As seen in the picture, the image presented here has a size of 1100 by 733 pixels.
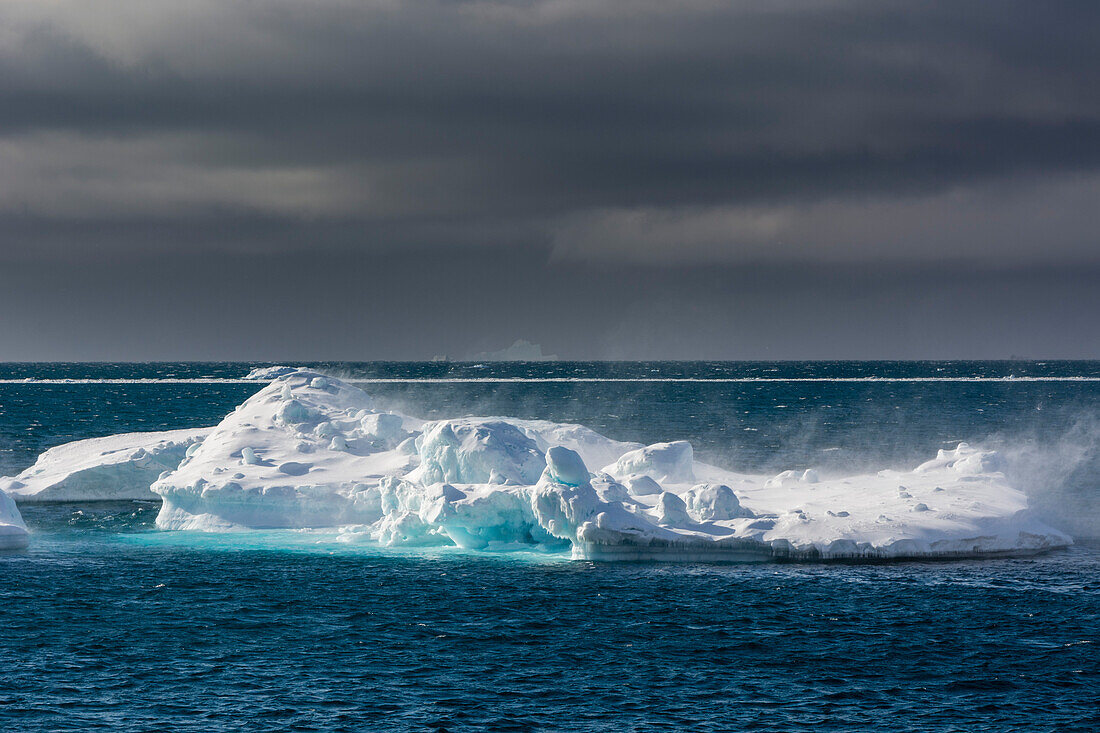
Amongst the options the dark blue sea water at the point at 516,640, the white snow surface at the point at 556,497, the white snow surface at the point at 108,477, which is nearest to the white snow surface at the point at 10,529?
the dark blue sea water at the point at 516,640

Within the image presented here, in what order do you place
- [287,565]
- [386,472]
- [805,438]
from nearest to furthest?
[287,565] → [386,472] → [805,438]

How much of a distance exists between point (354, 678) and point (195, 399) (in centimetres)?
14947

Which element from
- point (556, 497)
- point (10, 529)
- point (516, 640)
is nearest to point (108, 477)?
point (10, 529)

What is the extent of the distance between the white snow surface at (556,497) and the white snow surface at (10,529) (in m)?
6.86

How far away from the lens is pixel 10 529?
4209 centimetres

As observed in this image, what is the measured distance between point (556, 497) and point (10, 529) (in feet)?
73.5

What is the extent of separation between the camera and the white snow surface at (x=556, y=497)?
39438 mm

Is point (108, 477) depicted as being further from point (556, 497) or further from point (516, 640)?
point (516, 640)

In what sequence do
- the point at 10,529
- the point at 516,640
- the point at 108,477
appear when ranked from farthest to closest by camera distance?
1. the point at 108,477
2. the point at 10,529
3. the point at 516,640

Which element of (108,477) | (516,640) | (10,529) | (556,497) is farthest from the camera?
(108,477)

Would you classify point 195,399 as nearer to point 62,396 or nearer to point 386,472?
point 62,396

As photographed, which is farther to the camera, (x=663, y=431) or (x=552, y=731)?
(x=663, y=431)

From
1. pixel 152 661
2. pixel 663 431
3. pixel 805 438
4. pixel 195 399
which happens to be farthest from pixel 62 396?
pixel 152 661

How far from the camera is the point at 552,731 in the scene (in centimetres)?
2192
